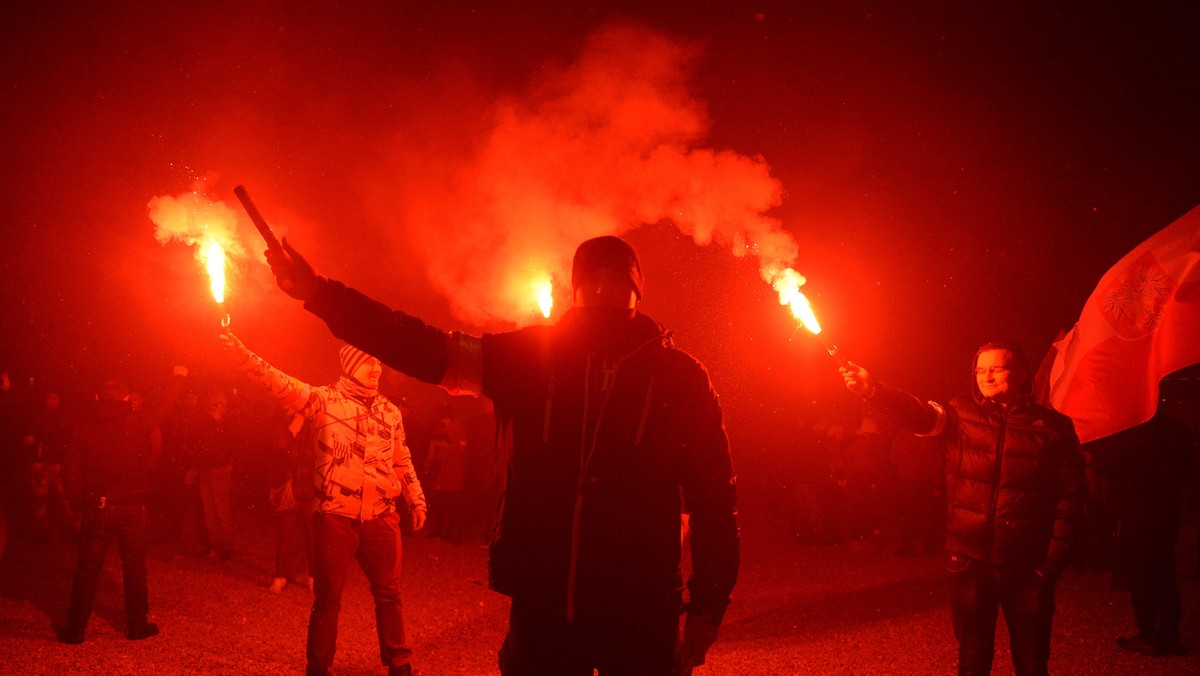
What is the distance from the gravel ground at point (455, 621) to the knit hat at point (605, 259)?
4.24 meters

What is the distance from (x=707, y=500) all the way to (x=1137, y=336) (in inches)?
151

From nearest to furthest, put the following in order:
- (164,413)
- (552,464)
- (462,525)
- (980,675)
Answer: (552,464)
(980,675)
(164,413)
(462,525)

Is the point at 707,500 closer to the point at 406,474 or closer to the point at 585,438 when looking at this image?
the point at 585,438

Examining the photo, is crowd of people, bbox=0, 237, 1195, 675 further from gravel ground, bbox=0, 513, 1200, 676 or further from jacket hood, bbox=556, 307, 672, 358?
gravel ground, bbox=0, 513, 1200, 676

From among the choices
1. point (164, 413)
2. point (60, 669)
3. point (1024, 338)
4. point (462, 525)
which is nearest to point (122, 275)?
point (164, 413)

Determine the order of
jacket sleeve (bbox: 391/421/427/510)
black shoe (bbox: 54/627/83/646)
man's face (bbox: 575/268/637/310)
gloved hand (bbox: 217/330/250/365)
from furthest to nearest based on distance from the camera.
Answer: black shoe (bbox: 54/627/83/646)
jacket sleeve (bbox: 391/421/427/510)
gloved hand (bbox: 217/330/250/365)
man's face (bbox: 575/268/637/310)

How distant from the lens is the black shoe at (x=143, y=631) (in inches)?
251

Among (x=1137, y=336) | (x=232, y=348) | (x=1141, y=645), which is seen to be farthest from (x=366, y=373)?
(x=1141, y=645)

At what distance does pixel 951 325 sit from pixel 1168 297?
17.1m

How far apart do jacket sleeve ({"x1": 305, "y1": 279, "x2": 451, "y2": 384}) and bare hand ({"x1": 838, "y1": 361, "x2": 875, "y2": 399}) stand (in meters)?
2.77

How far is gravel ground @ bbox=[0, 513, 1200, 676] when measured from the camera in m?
5.99

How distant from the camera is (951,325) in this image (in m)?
20.7

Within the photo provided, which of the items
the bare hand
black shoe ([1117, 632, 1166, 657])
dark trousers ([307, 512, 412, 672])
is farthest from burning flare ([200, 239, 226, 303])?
black shoe ([1117, 632, 1166, 657])

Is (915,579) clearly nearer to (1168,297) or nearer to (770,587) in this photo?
(770,587)
